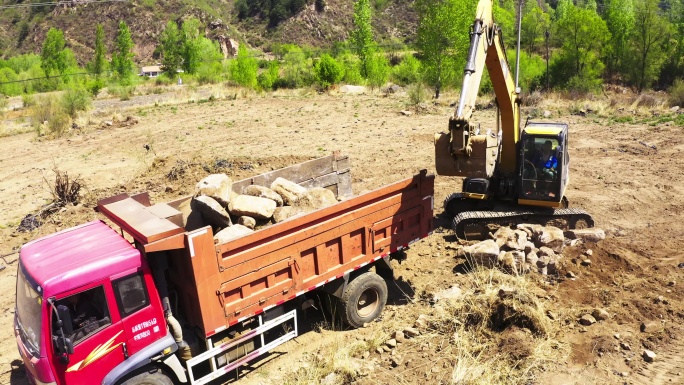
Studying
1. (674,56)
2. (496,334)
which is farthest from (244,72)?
(496,334)

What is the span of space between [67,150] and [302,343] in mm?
17045

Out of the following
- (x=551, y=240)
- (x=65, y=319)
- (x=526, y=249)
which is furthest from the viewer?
(x=551, y=240)

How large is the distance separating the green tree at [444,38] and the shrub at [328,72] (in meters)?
6.33

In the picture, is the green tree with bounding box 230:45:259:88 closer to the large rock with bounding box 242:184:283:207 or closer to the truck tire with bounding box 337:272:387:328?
the large rock with bounding box 242:184:283:207

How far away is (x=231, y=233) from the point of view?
700 cm

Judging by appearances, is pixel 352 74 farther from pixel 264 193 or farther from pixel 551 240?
pixel 264 193

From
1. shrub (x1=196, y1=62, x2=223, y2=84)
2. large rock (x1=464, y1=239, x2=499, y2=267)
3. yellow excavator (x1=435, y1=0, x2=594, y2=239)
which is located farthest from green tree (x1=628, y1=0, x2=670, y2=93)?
large rock (x1=464, y1=239, x2=499, y2=267)

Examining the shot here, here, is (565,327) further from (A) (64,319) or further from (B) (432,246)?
(A) (64,319)

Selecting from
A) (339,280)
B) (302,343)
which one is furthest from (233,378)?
(339,280)

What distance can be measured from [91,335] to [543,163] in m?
8.78

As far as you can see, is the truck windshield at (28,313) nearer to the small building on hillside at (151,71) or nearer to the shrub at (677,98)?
the shrub at (677,98)

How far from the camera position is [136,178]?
16.2m

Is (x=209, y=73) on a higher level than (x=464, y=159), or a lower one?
higher

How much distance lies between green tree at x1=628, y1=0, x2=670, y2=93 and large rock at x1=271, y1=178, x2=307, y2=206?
39.5m
